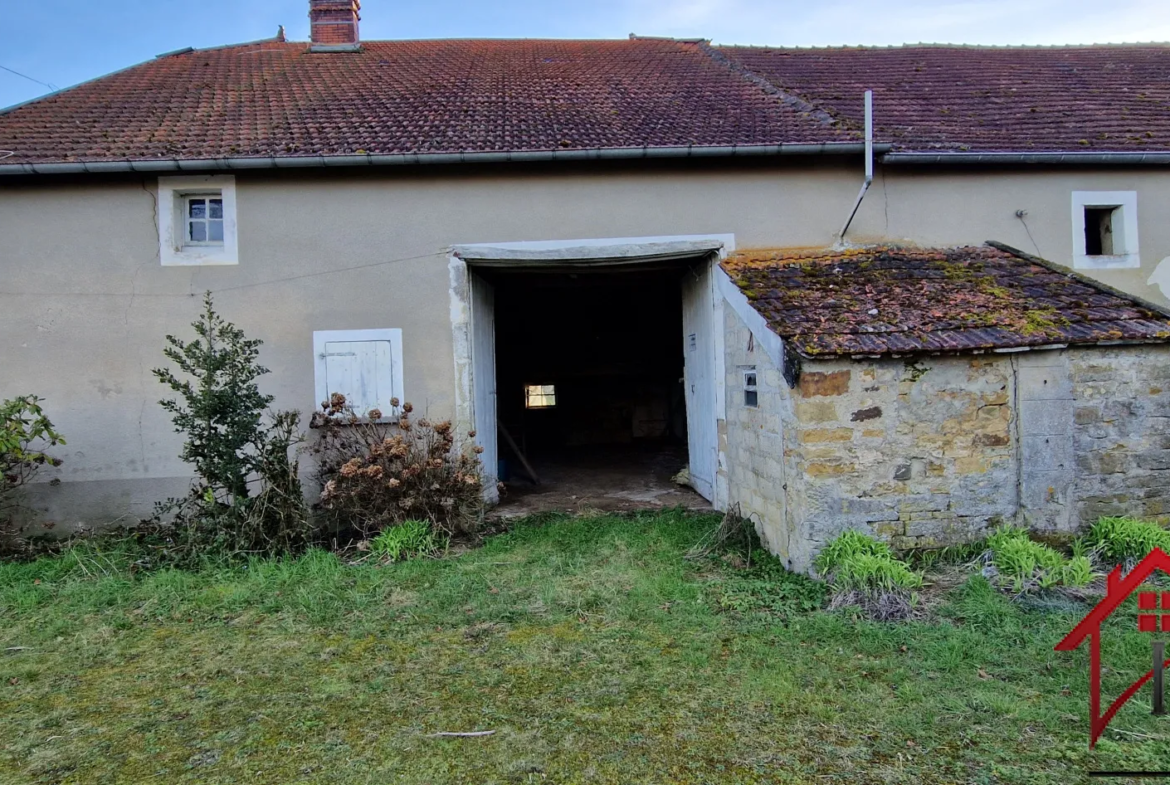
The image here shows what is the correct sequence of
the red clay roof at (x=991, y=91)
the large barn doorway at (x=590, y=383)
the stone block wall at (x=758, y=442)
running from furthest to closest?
the large barn doorway at (x=590, y=383)
the red clay roof at (x=991, y=91)
the stone block wall at (x=758, y=442)

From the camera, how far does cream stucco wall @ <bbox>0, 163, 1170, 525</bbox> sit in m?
6.40

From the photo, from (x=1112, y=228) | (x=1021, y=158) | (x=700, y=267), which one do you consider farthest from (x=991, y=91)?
(x=700, y=267)

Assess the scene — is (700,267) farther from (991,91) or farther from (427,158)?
(991,91)

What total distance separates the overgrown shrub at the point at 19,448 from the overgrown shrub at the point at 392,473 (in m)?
2.35

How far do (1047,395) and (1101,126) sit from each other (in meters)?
4.79

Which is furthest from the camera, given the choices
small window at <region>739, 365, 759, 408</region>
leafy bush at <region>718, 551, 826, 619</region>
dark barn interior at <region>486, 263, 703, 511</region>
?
dark barn interior at <region>486, 263, 703, 511</region>

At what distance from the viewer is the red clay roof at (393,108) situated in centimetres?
658

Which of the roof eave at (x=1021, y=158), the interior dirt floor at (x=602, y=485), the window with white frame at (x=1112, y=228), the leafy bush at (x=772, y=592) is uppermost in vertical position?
the roof eave at (x=1021, y=158)

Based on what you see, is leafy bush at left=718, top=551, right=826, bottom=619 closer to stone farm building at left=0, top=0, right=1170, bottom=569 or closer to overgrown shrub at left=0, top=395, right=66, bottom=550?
stone farm building at left=0, top=0, right=1170, bottom=569

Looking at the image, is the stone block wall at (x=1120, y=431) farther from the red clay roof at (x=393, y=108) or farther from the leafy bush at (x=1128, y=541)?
the red clay roof at (x=393, y=108)

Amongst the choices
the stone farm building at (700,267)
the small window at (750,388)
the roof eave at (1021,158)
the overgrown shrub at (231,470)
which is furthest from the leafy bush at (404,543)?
the roof eave at (1021,158)

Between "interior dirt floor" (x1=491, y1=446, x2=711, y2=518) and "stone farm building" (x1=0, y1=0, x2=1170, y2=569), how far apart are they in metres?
0.23

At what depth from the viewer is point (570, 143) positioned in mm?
6527

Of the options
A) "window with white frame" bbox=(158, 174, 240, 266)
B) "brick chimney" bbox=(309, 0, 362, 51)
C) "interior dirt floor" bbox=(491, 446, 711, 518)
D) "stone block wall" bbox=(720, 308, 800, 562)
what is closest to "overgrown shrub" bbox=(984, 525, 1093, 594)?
"stone block wall" bbox=(720, 308, 800, 562)
